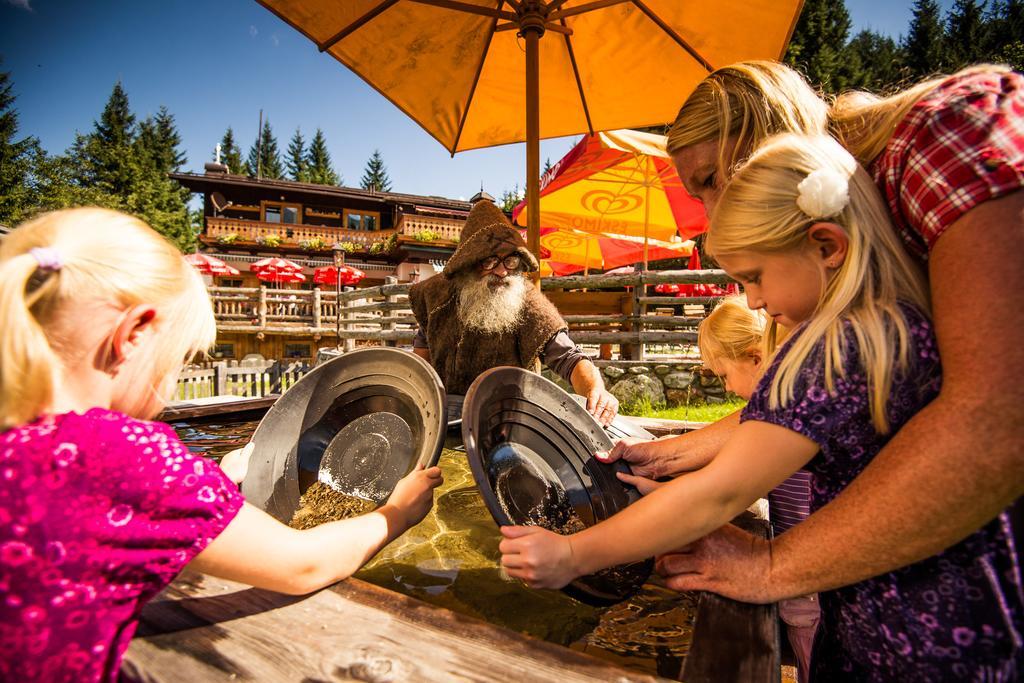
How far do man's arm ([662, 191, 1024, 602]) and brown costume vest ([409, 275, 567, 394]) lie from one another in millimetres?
2281

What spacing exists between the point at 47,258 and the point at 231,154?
223 feet

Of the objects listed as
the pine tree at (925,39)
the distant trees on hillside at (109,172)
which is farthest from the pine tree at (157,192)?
the pine tree at (925,39)

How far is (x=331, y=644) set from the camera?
0.89m

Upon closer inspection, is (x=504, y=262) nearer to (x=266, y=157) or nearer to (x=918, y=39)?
(x=918, y=39)

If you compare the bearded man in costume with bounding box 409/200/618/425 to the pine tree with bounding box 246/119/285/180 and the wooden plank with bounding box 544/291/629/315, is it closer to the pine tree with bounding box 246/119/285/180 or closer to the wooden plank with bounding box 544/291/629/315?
the wooden plank with bounding box 544/291/629/315

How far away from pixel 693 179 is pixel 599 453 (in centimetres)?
95

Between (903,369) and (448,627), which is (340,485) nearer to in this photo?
(448,627)

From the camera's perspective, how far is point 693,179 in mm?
1449

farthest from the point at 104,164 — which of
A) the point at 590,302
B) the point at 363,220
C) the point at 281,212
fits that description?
the point at 590,302

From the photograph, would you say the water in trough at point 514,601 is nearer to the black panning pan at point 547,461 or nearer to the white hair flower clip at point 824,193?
the black panning pan at point 547,461

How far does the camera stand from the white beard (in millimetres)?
3043

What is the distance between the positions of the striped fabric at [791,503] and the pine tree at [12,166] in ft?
103

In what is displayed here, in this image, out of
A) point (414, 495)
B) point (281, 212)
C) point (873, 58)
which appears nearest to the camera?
point (414, 495)

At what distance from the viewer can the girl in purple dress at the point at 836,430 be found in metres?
0.82
